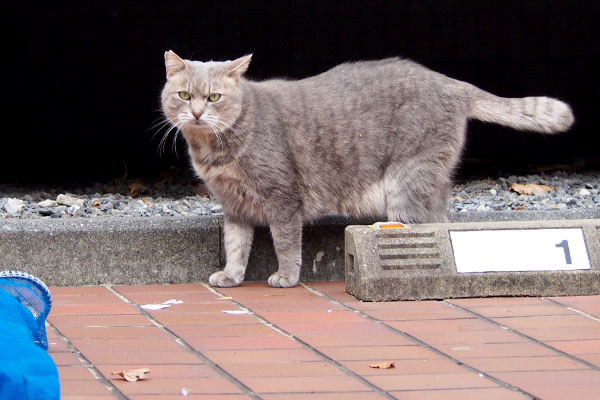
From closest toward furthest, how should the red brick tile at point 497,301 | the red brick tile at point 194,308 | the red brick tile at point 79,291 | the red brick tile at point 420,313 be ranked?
1. the red brick tile at point 420,313
2. the red brick tile at point 194,308
3. the red brick tile at point 497,301
4. the red brick tile at point 79,291

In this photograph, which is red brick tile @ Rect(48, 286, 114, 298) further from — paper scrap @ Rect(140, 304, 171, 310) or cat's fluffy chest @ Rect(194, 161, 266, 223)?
cat's fluffy chest @ Rect(194, 161, 266, 223)

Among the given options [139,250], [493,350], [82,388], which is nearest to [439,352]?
[493,350]

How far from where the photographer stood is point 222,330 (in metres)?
3.54

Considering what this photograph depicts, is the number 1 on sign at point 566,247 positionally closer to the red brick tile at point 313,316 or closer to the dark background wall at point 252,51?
the red brick tile at point 313,316

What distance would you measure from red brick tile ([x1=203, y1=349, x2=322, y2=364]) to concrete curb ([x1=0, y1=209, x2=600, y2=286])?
4.37 ft

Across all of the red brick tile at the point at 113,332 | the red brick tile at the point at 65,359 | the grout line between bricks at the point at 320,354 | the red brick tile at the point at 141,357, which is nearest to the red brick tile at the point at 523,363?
the grout line between bricks at the point at 320,354

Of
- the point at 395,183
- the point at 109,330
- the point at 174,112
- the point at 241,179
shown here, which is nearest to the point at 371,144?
the point at 395,183

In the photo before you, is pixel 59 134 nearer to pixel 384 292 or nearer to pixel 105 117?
pixel 105 117

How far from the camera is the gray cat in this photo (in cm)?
439

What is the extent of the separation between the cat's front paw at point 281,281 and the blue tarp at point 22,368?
71.2 inches

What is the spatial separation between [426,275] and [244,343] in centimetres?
104

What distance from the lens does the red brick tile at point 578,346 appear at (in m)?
3.21

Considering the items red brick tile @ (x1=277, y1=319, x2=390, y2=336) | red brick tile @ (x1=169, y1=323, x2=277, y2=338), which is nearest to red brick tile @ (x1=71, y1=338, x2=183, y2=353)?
red brick tile @ (x1=169, y1=323, x2=277, y2=338)

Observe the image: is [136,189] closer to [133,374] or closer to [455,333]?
[455,333]
